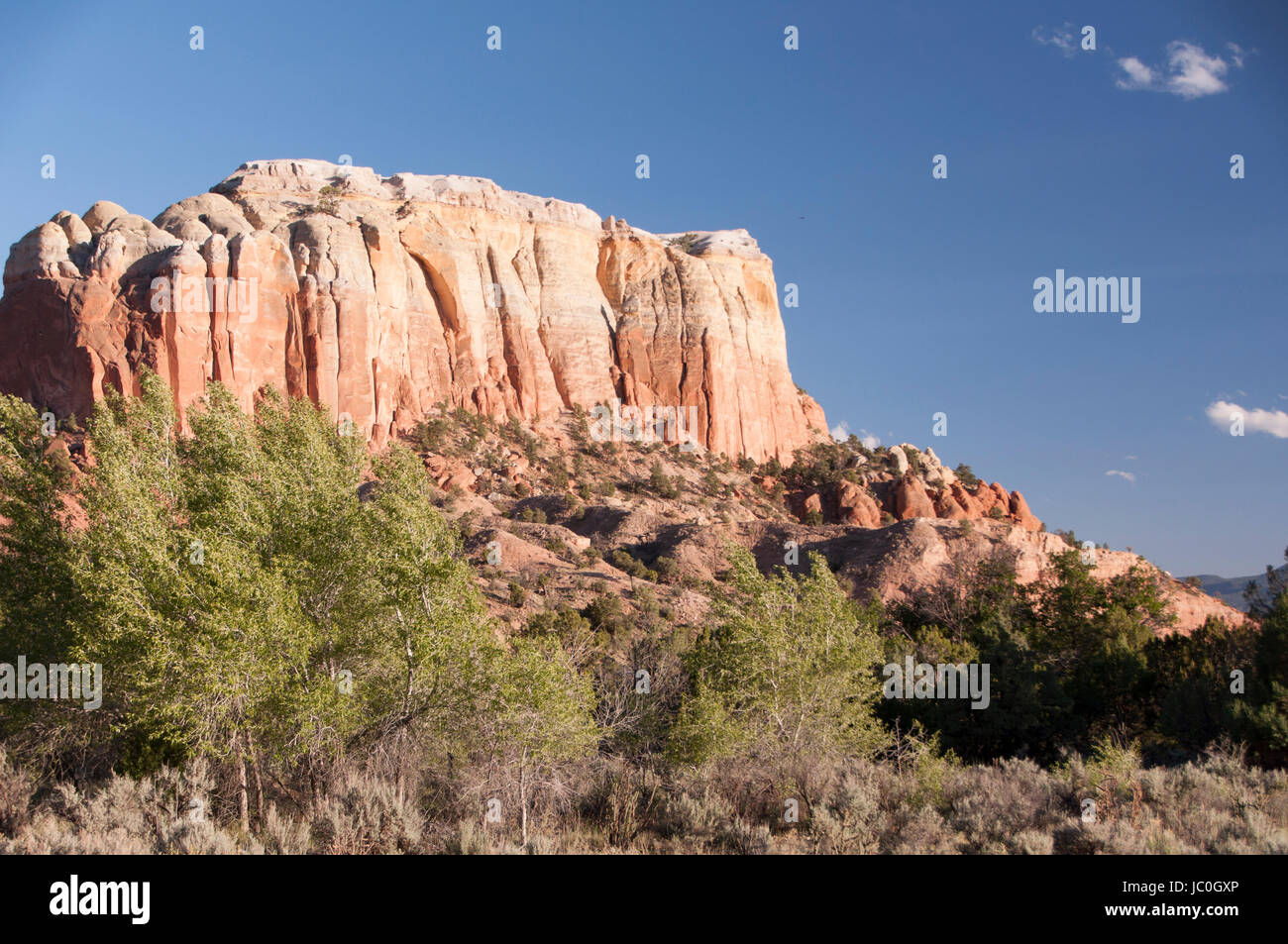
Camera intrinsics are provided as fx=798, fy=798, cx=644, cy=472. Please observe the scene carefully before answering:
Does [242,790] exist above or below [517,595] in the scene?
below

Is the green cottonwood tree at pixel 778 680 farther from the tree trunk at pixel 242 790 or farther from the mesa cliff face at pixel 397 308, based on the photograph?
the mesa cliff face at pixel 397 308

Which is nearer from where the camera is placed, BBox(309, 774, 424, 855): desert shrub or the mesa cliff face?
BBox(309, 774, 424, 855): desert shrub

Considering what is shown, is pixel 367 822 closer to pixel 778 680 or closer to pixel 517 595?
pixel 778 680

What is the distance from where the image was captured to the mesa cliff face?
148 ft

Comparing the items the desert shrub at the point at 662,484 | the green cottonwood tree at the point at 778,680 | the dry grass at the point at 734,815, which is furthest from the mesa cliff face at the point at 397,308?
the dry grass at the point at 734,815

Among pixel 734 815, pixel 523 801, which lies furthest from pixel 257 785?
pixel 734 815

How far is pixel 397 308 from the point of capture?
55281 millimetres

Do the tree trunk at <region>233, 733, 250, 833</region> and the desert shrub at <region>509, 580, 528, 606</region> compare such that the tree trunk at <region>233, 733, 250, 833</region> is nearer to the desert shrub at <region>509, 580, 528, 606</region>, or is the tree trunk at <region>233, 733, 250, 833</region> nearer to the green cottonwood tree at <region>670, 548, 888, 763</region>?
the green cottonwood tree at <region>670, 548, 888, 763</region>

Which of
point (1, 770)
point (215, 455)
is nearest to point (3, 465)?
point (215, 455)

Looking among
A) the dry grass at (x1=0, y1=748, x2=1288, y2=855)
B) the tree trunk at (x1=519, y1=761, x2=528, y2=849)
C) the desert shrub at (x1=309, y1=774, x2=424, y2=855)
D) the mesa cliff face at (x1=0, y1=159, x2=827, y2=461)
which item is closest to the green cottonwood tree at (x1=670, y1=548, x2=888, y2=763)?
the dry grass at (x1=0, y1=748, x2=1288, y2=855)

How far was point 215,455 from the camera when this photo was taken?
A: 54.0ft

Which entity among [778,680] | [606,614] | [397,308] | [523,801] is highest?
[397,308]

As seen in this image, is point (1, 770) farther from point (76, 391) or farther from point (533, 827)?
point (76, 391)

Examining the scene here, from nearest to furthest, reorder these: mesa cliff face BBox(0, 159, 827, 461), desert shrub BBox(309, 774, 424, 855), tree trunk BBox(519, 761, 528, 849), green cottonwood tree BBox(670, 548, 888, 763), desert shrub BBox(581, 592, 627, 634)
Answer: desert shrub BBox(309, 774, 424, 855), tree trunk BBox(519, 761, 528, 849), green cottonwood tree BBox(670, 548, 888, 763), desert shrub BBox(581, 592, 627, 634), mesa cliff face BBox(0, 159, 827, 461)
